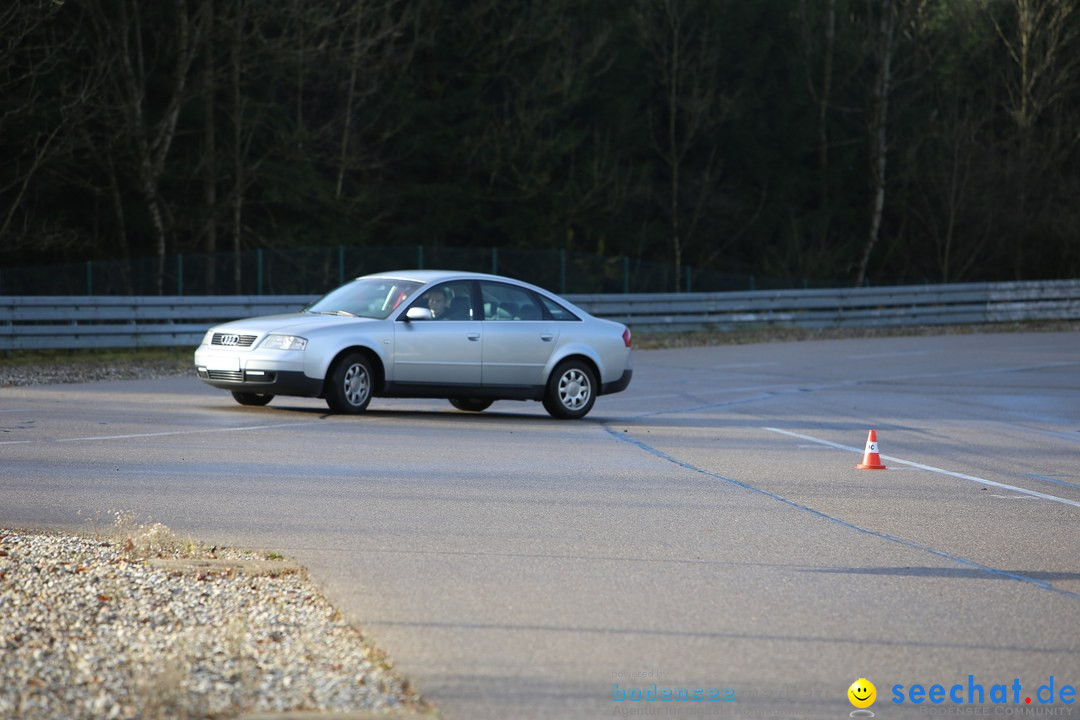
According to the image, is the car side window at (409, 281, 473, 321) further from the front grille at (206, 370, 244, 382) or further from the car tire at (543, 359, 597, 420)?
the front grille at (206, 370, 244, 382)

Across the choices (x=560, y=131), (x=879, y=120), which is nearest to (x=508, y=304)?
(x=560, y=131)

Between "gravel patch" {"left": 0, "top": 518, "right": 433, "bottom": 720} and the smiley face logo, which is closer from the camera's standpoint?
"gravel patch" {"left": 0, "top": 518, "right": 433, "bottom": 720}

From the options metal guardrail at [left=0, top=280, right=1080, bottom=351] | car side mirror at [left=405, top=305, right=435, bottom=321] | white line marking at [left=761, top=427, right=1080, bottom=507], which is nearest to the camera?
white line marking at [left=761, top=427, right=1080, bottom=507]

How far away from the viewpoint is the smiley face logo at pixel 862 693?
546 centimetres

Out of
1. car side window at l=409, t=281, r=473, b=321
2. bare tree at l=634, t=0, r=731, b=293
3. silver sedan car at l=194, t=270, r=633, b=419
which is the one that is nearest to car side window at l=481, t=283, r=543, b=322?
silver sedan car at l=194, t=270, r=633, b=419

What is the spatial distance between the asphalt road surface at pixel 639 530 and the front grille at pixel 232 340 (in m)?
0.76

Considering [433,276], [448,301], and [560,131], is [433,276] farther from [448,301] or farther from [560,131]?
[560,131]

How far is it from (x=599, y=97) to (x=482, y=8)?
5820mm

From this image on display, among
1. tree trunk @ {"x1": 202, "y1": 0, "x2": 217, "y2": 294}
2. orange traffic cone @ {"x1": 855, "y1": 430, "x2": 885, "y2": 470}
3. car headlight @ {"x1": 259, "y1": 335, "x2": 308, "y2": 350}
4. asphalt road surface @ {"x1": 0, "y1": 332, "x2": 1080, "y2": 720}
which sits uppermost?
tree trunk @ {"x1": 202, "y1": 0, "x2": 217, "y2": 294}

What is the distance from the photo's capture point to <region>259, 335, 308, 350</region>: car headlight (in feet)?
51.5

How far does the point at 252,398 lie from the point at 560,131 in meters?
27.9

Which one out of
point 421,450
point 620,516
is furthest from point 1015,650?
point 421,450

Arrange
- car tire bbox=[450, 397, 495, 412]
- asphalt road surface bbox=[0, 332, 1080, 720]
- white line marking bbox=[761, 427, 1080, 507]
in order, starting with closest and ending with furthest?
asphalt road surface bbox=[0, 332, 1080, 720], white line marking bbox=[761, 427, 1080, 507], car tire bbox=[450, 397, 495, 412]

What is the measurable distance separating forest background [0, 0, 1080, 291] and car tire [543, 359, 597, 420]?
47.9 feet
